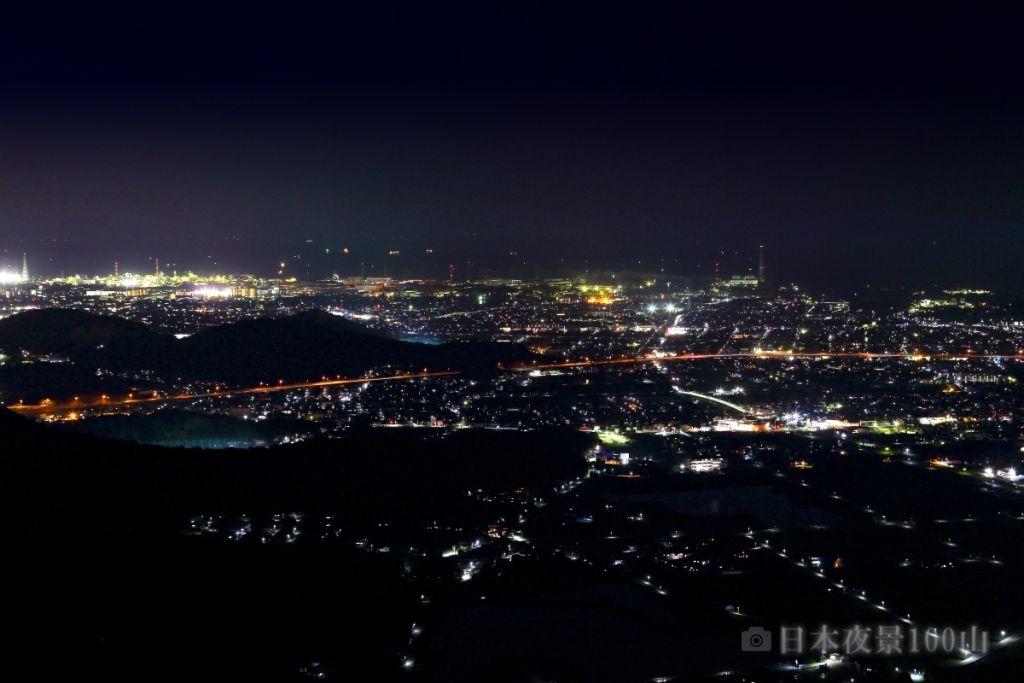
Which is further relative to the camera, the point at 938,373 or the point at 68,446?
the point at 938,373

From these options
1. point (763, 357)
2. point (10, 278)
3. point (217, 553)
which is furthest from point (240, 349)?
point (10, 278)

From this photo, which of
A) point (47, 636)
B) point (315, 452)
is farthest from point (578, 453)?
point (47, 636)

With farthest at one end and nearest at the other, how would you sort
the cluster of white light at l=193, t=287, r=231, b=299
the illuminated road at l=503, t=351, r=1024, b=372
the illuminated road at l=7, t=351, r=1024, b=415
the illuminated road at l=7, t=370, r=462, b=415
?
1. the cluster of white light at l=193, t=287, r=231, b=299
2. the illuminated road at l=503, t=351, r=1024, b=372
3. the illuminated road at l=7, t=351, r=1024, b=415
4. the illuminated road at l=7, t=370, r=462, b=415

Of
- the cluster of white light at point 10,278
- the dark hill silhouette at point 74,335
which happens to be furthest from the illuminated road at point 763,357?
the cluster of white light at point 10,278

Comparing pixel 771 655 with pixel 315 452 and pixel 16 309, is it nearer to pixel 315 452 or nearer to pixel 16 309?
pixel 315 452

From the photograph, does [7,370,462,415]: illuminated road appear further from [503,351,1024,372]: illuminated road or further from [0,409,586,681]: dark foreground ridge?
[0,409,586,681]: dark foreground ridge

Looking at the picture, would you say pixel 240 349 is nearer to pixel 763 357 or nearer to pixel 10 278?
pixel 763 357

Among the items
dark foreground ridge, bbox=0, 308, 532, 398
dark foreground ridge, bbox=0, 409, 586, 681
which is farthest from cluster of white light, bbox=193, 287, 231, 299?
dark foreground ridge, bbox=0, 409, 586, 681

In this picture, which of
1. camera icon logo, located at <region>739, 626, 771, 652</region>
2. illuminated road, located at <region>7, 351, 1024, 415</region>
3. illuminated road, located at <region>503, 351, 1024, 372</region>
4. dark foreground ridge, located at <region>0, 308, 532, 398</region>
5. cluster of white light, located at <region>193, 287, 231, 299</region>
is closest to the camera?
camera icon logo, located at <region>739, 626, 771, 652</region>
